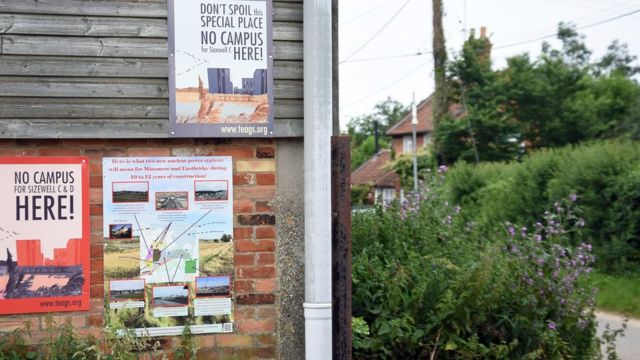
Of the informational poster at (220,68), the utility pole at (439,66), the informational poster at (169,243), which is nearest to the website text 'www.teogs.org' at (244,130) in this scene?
the informational poster at (220,68)

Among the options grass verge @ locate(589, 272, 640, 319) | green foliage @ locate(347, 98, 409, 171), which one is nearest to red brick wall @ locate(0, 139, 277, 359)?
grass verge @ locate(589, 272, 640, 319)

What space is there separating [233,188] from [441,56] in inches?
1024

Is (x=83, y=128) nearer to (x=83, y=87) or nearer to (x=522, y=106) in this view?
(x=83, y=87)

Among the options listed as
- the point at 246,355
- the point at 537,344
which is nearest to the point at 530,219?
the point at 537,344

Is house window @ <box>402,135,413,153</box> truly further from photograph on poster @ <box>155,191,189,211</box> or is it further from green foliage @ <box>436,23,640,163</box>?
photograph on poster @ <box>155,191,189,211</box>

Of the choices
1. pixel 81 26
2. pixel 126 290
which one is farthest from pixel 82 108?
pixel 126 290

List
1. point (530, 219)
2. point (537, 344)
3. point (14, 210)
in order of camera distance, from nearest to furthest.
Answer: point (14, 210) → point (537, 344) → point (530, 219)

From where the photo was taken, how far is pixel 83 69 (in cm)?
374

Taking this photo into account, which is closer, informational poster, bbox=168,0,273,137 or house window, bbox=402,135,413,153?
informational poster, bbox=168,0,273,137

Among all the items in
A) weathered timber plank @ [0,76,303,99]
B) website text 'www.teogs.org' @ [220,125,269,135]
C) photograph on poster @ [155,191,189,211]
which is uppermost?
weathered timber plank @ [0,76,303,99]

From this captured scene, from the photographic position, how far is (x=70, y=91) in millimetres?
3736

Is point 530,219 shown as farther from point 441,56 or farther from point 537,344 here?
point 441,56

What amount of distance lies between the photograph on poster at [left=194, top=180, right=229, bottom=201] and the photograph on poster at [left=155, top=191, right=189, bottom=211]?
0.07 metres

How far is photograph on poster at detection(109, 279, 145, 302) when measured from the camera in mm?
3805
